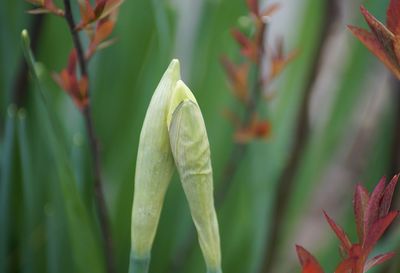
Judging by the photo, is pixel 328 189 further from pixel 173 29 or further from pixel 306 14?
pixel 173 29

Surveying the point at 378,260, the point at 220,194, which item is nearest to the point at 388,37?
the point at 378,260

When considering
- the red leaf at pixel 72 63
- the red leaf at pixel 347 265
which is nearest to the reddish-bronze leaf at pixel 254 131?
the red leaf at pixel 72 63

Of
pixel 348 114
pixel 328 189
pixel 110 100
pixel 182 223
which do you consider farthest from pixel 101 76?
pixel 328 189

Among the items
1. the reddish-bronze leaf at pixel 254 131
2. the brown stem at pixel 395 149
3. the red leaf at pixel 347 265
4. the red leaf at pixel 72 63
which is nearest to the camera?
the red leaf at pixel 347 265

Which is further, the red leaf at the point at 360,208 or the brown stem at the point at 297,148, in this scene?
the brown stem at the point at 297,148

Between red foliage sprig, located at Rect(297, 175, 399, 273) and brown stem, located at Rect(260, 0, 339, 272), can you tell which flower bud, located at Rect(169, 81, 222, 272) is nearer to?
red foliage sprig, located at Rect(297, 175, 399, 273)

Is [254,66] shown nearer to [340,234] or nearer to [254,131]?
[254,131]

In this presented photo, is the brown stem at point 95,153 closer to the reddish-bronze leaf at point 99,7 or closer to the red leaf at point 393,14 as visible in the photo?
the reddish-bronze leaf at point 99,7
